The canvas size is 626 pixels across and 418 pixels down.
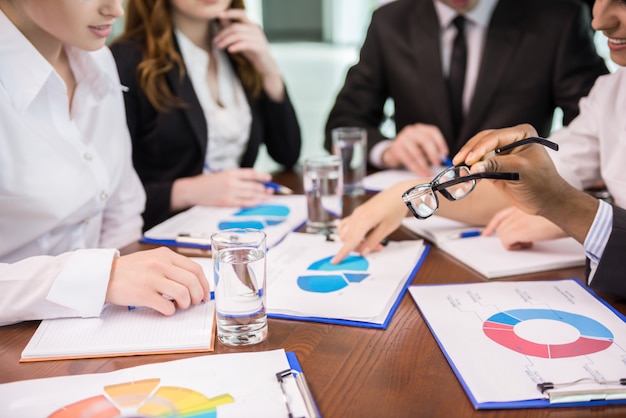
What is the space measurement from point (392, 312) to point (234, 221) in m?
0.59

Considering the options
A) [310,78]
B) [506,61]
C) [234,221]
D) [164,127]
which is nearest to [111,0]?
[234,221]

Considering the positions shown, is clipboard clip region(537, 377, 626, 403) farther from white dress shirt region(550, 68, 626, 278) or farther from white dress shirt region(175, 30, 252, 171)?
white dress shirt region(175, 30, 252, 171)

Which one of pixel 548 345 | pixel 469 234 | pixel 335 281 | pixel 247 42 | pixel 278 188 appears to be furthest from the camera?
pixel 247 42

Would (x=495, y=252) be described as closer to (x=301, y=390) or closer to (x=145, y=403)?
(x=301, y=390)

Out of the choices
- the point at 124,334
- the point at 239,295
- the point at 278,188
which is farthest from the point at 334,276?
the point at 278,188

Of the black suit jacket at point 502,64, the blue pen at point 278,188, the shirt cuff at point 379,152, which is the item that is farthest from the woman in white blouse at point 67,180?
the black suit jacket at point 502,64

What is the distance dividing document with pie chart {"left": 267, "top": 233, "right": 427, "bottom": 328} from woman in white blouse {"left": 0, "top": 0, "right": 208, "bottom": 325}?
143 mm

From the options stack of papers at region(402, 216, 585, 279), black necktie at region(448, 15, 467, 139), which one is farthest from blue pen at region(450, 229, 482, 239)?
black necktie at region(448, 15, 467, 139)

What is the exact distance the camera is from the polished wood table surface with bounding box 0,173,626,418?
70 cm

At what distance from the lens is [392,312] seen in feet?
3.11

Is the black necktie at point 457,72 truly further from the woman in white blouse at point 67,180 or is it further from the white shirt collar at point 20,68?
the white shirt collar at point 20,68

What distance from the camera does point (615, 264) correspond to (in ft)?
3.18

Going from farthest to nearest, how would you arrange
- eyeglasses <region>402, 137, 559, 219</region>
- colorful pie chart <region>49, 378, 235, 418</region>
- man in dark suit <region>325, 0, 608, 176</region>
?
man in dark suit <region>325, 0, 608, 176</region>, eyeglasses <region>402, 137, 559, 219</region>, colorful pie chart <region>49, 378, 235, 418</region>

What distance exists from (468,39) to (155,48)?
0.99 m
